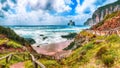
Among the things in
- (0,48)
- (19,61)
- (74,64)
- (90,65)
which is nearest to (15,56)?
(19,61)

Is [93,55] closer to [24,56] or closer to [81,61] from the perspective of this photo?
[81,61]

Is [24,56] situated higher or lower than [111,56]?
lower

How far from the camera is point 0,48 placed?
101 feet

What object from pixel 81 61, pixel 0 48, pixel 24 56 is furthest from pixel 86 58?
pixel 0 48

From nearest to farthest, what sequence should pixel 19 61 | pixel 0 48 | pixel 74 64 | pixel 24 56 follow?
pixel 74 64 → pixel 19 61 → pixel 24 56 → pixel 0 48

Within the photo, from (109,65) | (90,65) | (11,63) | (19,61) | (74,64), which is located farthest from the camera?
(19,61)

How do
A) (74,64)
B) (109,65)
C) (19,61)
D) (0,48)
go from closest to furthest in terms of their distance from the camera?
(109,65) < (74,64) < (19,61) < (0,48)

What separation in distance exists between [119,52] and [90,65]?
2014 mm

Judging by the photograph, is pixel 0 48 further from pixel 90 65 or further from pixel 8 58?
pixel 90 65

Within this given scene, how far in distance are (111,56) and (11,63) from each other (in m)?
10.1

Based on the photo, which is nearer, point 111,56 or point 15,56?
point 111,56

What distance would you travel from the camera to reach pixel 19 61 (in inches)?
1017

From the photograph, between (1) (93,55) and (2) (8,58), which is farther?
(2) (8,58)

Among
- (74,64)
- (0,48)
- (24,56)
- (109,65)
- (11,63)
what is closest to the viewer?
(109,65)
